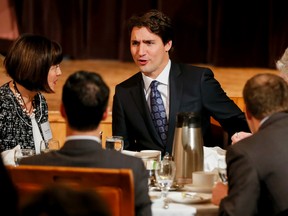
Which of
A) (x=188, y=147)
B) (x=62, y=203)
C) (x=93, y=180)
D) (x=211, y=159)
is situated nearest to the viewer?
(x=62, y=203)

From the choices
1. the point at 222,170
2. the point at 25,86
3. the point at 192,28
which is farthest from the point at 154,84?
the point at 192,28

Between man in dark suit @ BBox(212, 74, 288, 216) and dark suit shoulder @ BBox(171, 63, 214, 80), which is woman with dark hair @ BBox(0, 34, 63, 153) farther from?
man in dark suit @ BBox(212, 74, 288, 216)

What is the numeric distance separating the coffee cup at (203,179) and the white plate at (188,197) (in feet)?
0.36

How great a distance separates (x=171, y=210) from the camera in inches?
104

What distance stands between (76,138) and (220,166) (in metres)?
0.74

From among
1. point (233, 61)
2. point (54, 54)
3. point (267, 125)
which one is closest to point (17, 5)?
point (233, 61)

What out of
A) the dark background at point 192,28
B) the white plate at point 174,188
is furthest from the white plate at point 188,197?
the dark background at point 192,28

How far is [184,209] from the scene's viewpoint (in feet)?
8.66

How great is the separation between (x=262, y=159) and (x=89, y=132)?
0.62 metres

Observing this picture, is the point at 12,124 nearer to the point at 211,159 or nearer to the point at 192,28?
the point at 211,159

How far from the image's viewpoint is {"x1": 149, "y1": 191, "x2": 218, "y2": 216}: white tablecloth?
8.65ft

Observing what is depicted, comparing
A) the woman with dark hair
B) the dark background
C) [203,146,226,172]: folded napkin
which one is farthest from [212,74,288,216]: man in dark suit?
the dark background

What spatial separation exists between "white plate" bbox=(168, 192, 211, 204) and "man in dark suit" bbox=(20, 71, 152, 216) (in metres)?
0.33

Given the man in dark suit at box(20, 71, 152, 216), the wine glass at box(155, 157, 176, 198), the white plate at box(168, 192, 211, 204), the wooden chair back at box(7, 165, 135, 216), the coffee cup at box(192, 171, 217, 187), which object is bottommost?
the white plate at box(168, 192, 211, 204)
